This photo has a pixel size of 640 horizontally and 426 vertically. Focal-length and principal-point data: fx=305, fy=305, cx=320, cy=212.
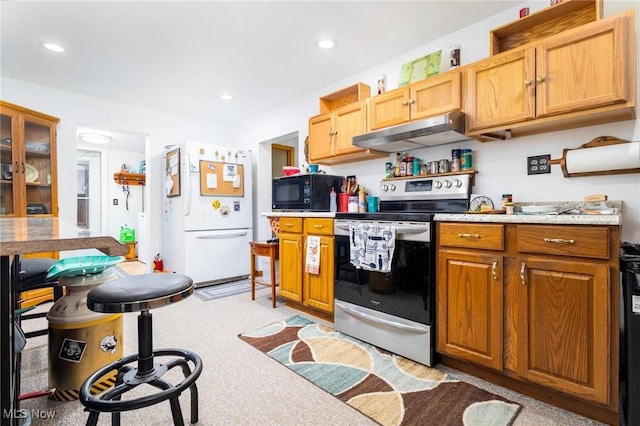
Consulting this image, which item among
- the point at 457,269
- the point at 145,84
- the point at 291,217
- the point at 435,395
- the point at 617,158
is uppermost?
the point at 145,84

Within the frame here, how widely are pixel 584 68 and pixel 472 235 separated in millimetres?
1093

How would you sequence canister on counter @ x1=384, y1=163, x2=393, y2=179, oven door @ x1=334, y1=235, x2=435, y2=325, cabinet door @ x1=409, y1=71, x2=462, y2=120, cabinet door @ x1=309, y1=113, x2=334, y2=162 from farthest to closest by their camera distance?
cabinet door @ x1=309, y1=113, x2=334, y2=162, canister on counter @ x1=384, y1=163, x2=393, y2=179, cabinet door @ x1=409, y1=71, x2=462, y2=120, oven door @ x1=334, y1=235, x2=435, y2=325

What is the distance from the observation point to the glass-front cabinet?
3.02 m

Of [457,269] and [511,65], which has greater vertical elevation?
[511,65]

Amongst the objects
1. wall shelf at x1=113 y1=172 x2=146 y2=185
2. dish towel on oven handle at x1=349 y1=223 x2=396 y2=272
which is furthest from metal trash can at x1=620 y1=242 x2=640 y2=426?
wall shelf at x1=113 y1=172 x2=146 y2=185

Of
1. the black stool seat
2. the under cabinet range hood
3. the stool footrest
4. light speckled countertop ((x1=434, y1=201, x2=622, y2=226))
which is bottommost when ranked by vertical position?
the stool footrest

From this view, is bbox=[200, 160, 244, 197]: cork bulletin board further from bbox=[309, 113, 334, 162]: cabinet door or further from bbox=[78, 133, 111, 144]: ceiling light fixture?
bbox=[78, 133, 111, 144]: ceiling light fixture

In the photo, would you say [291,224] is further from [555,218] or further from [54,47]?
[54,47]

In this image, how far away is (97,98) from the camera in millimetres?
3893

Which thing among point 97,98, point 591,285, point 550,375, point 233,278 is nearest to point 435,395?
point 550,375

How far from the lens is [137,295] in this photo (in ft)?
3.90

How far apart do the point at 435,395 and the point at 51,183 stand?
421 cm

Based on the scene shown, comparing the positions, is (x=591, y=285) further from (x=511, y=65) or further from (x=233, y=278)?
(x=233, y=278)

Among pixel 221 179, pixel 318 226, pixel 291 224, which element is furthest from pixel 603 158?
pixel 221 179
